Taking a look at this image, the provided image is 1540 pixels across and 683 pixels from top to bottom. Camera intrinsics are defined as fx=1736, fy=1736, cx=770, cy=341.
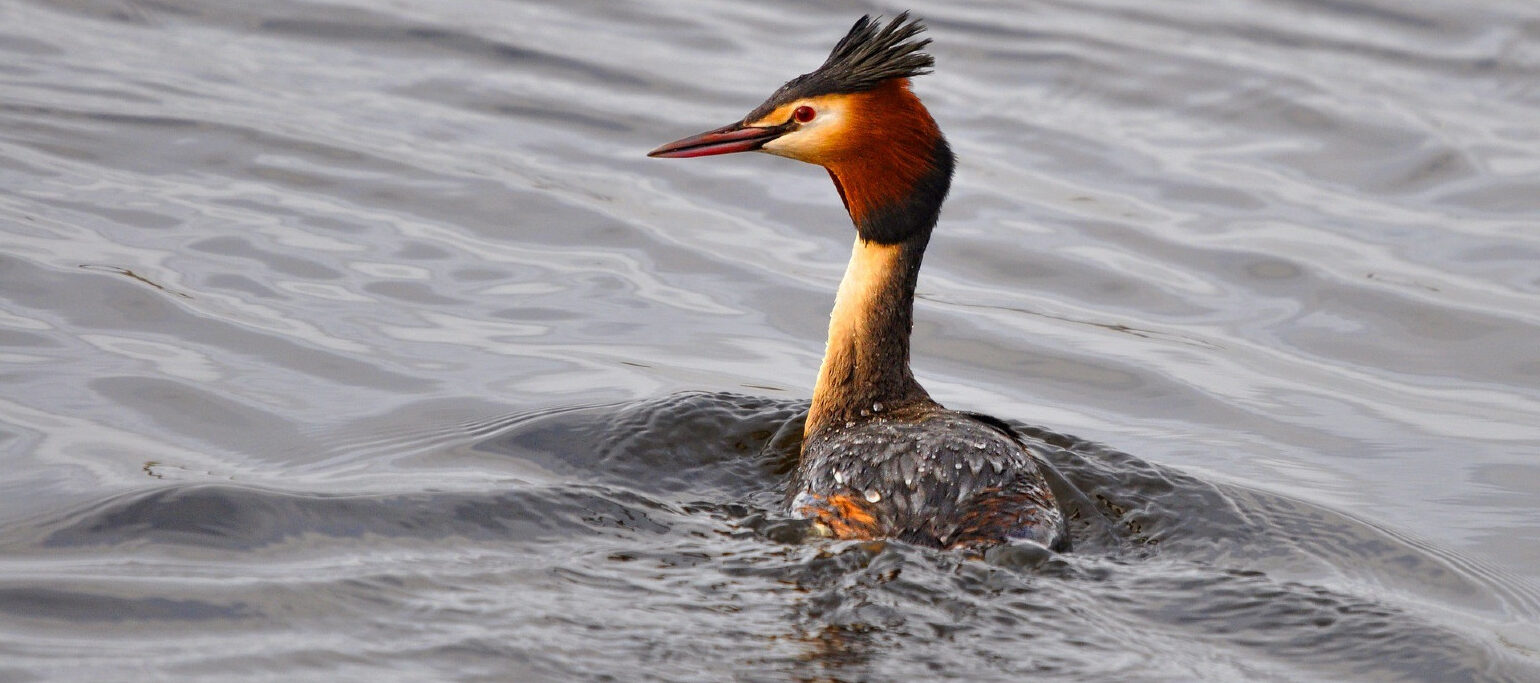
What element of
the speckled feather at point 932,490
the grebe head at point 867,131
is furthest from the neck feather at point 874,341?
the speckled feather at point 932,490

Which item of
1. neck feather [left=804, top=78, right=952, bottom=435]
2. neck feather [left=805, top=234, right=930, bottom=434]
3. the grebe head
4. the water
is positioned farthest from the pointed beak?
the water

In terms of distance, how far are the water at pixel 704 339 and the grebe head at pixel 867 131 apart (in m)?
1.17

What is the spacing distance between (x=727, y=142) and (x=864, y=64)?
2.01 ft

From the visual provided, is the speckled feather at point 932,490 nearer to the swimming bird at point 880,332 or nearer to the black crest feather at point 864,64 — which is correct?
the swimming bird at point 880,332

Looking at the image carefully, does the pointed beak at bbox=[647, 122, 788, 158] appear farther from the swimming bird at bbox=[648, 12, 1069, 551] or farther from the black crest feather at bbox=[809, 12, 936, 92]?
the black crest feather at bbox=[809, 12, 936, 92]

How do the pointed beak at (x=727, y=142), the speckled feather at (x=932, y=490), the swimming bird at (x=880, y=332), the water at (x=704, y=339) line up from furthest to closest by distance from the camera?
the pointed beak at (x=727, y=142) → the swimming bird at (x=880, y=332) → the speckled feather at (x=932, y=490) → the water at (x=704, y=339)

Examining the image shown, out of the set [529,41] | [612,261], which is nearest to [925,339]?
[612,261]

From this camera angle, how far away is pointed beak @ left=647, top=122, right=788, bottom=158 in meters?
6.61

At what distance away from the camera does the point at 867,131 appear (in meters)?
6.59

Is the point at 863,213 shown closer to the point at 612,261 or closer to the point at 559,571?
the point at 559,571

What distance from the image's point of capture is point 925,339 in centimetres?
909

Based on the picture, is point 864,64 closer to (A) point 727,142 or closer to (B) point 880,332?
(A) point 727,142

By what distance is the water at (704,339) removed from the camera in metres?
5.19

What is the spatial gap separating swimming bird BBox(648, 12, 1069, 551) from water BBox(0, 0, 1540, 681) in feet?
0.86
